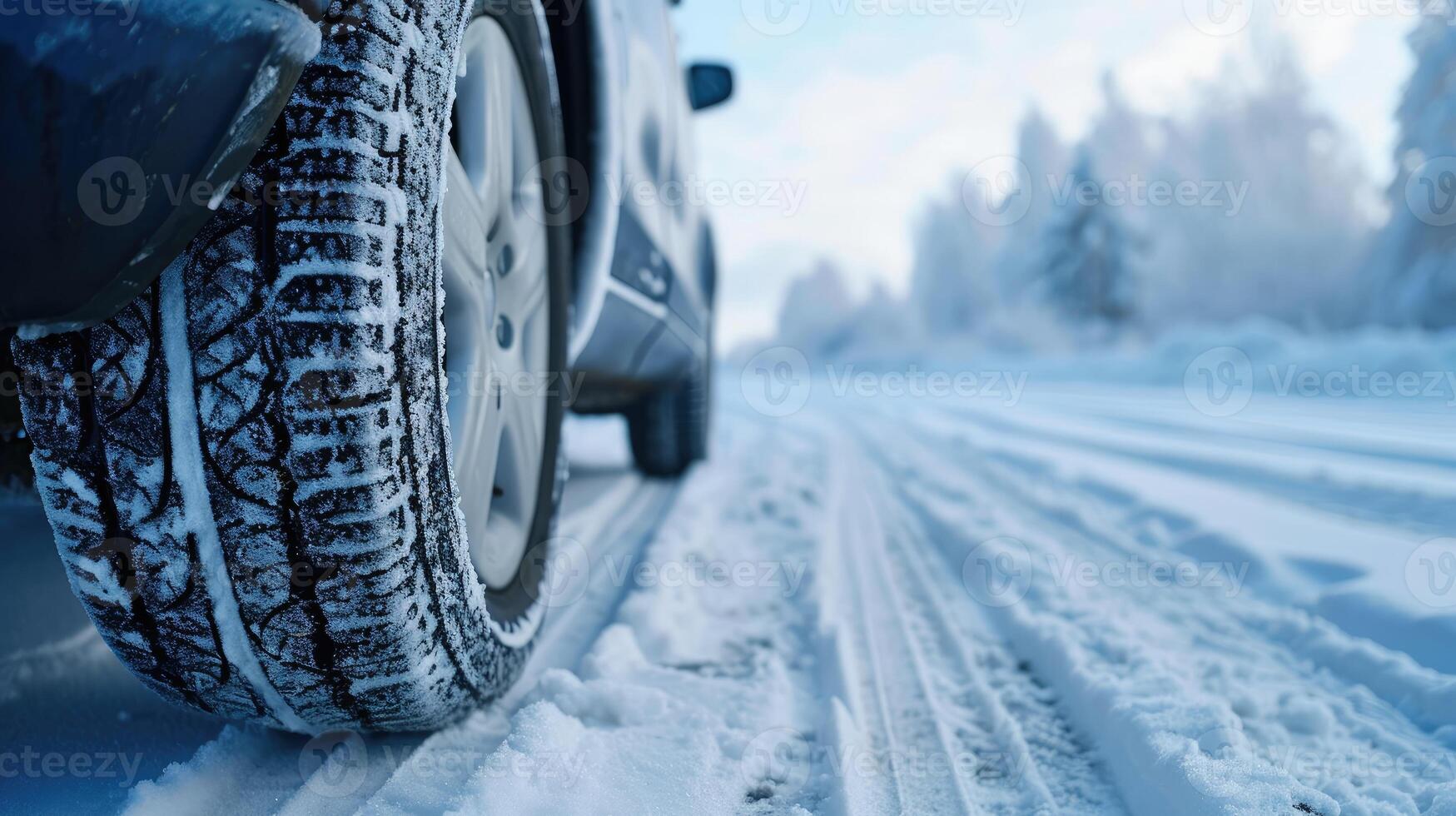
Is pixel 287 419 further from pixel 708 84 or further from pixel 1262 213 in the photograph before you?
pixel 1262 213

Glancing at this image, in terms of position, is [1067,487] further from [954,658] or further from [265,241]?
[265,241]

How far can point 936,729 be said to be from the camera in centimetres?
111

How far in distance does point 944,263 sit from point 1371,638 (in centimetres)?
4205

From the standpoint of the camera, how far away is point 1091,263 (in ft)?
80.8

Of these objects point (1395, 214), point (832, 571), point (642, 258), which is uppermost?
point (1395, 214)

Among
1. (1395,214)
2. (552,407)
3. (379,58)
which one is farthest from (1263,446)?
(1395,214)

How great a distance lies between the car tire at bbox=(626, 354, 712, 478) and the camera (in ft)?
10.9
